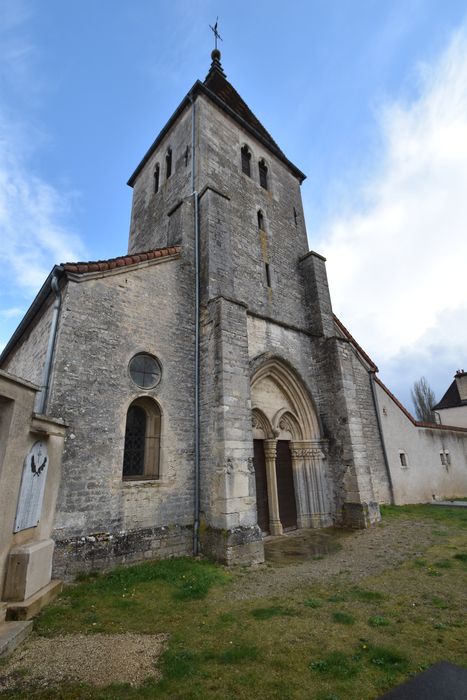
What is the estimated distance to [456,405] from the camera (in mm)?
22078

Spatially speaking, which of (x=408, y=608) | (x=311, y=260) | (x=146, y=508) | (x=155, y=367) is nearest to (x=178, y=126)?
(x=311, y=260)

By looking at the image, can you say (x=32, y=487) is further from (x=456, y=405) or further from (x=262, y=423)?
(x=456, y=405)

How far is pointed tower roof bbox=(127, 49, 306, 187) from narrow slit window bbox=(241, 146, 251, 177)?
0.80 metres

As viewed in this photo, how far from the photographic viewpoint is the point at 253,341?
918cm

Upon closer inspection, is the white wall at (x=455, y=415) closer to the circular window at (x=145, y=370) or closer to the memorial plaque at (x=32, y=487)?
the circular window at (x=145, y=370)

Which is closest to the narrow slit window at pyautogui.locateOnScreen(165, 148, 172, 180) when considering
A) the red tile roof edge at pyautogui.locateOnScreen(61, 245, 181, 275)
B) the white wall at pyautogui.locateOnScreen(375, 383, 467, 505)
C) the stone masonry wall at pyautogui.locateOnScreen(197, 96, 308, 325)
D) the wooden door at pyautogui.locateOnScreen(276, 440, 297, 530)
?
the stone masonry wall at pyautogui.locateOnScreen(197, 96, 308, 325)

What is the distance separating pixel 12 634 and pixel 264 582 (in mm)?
3486

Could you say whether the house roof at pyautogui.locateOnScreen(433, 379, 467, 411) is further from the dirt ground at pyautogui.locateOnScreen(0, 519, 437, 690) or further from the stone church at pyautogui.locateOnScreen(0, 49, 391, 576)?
the dirt ground at pyautogui.locateOnScreen(0, 519, 437, 690)

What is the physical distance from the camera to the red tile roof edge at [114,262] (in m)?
6.53

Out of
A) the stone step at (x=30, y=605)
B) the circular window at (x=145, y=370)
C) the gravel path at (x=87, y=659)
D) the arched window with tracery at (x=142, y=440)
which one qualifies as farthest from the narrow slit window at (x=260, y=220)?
the gravel path at (x=87, y=659)

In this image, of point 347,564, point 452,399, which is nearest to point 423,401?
point 452,399

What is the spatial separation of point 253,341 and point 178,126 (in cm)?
877

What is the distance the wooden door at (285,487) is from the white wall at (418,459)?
4.99 metres

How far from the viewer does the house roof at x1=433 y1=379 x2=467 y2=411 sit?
22.1 m
